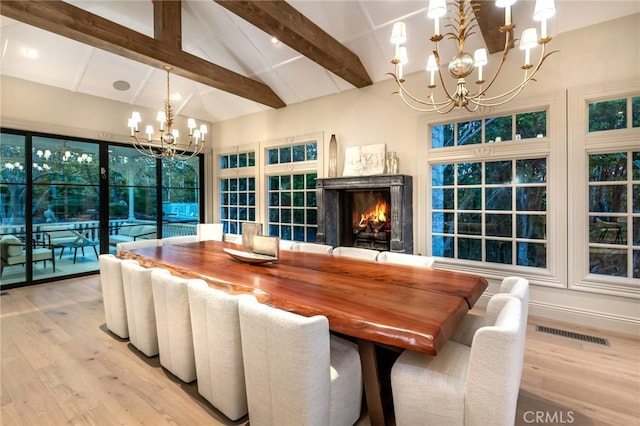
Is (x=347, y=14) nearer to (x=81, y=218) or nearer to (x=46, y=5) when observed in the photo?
(x=46, y=5)

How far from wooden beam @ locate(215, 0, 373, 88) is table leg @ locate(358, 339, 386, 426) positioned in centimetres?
293

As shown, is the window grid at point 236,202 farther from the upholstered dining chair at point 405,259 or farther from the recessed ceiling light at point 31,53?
the upholstered dining chair at point 405,259

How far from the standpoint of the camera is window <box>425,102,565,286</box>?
3340 millimetres

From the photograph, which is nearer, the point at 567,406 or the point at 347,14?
the point at 567,406

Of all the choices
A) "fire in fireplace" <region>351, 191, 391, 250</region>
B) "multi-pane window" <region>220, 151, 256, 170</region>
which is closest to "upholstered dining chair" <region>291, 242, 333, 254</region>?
"fire in fireplace" <region>351, 191, 391, 250</region>

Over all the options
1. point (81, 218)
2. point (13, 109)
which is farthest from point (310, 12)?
point (81, 218)

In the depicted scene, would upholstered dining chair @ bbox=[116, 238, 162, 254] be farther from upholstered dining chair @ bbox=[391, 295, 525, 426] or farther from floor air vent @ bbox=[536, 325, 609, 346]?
floor air vent @ bbox=[536, 325, 609, 346]

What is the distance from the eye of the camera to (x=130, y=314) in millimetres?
2602

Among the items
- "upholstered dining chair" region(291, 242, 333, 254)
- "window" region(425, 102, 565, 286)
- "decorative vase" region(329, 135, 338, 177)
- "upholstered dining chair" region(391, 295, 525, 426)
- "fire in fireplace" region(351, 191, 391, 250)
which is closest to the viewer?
"upholstered dining chair" region(391, 295, 525, 426)

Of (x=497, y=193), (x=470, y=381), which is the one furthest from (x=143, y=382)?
(x=497, y=193)

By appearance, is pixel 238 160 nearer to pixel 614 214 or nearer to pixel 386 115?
pixel 386 115

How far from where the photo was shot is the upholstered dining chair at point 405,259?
265 centimetres

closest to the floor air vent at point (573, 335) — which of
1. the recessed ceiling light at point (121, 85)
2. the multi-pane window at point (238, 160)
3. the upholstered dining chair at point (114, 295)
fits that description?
the upholstered dining chair at point (114, 295)

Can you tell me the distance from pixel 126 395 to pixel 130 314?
73cm
